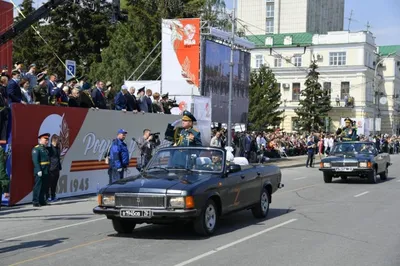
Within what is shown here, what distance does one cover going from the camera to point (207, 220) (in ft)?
31.8

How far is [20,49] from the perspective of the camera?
49.5 m

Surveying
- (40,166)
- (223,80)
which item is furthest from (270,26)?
(40,166)

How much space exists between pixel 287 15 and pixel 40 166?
274 feet

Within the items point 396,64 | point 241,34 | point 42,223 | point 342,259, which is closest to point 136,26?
point 241,34

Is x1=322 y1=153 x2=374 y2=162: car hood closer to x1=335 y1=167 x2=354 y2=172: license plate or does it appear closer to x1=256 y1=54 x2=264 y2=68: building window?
x1=335 y1=167 x2=354 y2=172: license plate

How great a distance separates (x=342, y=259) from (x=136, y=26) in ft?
125

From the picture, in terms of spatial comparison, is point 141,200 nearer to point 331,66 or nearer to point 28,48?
point 28,48

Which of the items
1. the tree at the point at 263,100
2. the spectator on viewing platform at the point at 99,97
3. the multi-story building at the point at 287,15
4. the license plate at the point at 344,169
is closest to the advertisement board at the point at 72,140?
the spectator on viewing platform at the point at 99,97

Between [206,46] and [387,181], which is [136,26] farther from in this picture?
[387,181]

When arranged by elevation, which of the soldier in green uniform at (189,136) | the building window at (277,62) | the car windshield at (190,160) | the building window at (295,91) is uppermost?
the building window at (277,62)

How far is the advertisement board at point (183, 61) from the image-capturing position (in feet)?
102

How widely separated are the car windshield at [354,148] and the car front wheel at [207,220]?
507 inches

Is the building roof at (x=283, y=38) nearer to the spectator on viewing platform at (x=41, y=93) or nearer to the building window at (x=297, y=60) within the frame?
the building window at (x=297, y=60)

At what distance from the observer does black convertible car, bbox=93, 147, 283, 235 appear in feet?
29.8
